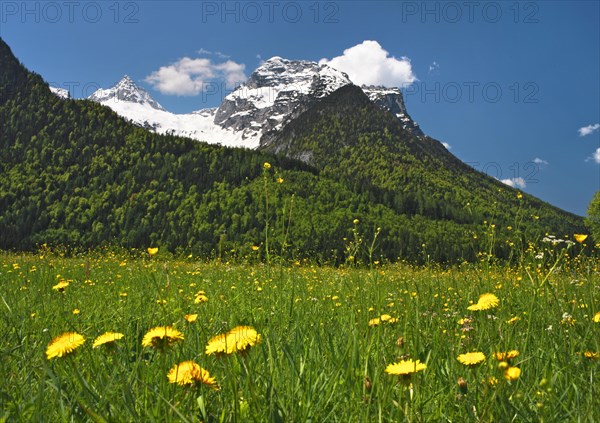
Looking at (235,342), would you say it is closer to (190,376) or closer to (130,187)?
(190,376)

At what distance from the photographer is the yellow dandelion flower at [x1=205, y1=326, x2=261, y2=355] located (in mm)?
1115

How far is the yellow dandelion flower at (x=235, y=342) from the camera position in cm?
112

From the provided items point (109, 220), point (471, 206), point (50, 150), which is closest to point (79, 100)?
point (50, 150)

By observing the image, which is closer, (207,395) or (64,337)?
(64,337)

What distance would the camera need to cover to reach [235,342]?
1.14 meters

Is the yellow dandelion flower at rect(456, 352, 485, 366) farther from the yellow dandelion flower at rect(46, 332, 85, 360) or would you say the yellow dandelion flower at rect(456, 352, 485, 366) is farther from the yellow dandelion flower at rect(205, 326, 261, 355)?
the yellow dandelion flower at rect(46, 332, 85, 360)

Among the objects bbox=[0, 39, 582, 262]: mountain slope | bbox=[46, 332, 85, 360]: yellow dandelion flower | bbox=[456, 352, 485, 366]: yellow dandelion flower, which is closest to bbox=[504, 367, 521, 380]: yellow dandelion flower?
bbox=[456, 352, 485, 366]: yellow dandelion flower

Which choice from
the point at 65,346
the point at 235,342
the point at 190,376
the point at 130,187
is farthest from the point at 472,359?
the point at 130,187

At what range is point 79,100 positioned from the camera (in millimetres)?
113875

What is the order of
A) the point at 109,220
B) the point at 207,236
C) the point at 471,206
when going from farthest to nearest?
the point at 109,220 < the point at 207,236 < the point at 471,206

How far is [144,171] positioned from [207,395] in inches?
4304

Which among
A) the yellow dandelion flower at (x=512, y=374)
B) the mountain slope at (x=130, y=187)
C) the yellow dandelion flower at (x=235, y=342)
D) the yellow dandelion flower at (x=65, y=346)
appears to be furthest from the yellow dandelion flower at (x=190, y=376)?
the mountain slope at (x=130, y=187)

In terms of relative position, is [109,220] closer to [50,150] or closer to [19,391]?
[50,150]

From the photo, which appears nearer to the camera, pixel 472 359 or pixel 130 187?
pixel 472 359
